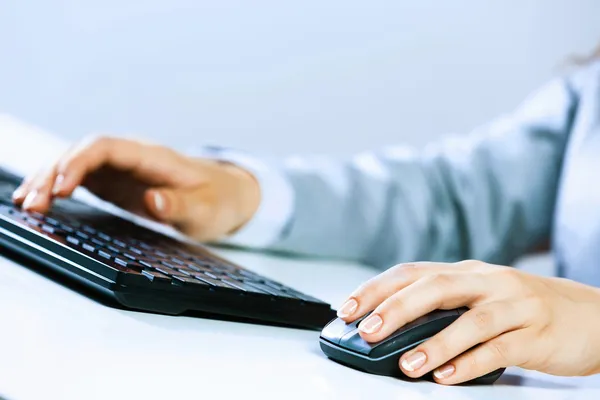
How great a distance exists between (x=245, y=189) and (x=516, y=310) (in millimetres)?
433

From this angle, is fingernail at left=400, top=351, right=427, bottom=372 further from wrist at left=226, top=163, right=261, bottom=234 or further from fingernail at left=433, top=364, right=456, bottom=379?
wrist at left=226, top=163, right=261, bottom=234

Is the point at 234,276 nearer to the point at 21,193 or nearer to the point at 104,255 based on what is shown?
the point at 104,255

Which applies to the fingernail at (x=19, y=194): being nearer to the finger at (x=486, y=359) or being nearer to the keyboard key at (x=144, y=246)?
the keyboard key at (x=144, y=246)

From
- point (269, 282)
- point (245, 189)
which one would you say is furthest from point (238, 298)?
point (245, 189)

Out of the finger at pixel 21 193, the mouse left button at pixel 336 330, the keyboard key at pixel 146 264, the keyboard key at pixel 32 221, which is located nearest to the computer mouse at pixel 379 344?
the mouse left button at pixel 336 330

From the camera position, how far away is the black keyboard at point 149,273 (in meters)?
0.47

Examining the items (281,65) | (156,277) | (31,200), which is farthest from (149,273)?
(281,65)

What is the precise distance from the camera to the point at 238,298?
0.50 meters

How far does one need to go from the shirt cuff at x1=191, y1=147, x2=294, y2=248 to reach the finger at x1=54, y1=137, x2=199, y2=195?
0.08 metres

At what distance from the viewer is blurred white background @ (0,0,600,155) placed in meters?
1.66

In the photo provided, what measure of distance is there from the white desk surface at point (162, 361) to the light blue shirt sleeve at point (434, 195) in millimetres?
397

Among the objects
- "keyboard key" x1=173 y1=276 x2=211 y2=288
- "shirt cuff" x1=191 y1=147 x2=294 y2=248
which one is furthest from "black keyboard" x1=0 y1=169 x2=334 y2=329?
"shirt cuff" x1=191 y1=147 x2=294 y2=248

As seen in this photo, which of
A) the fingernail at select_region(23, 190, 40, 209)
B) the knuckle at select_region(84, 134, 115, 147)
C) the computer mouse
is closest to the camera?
the computer mouse

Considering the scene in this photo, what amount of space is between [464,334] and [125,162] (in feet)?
1.41
